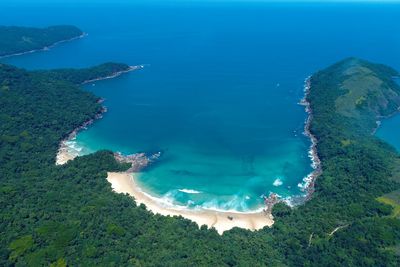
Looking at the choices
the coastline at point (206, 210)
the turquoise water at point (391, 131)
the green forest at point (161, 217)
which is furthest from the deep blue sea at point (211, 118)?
the green forest at point (161, 217)

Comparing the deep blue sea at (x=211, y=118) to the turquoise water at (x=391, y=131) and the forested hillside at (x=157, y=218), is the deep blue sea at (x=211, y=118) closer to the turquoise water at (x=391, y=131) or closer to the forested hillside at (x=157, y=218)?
the turquoise water at (x=391, y=131)

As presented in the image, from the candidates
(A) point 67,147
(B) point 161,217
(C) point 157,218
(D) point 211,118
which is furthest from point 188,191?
(D) point 211,118

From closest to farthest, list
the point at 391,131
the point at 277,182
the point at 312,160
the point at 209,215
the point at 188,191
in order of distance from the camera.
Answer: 1. the point at 209,215
2. the point at 188,191
3. the point at 277,182
4. the point at 312,160
5. the point at 391,131

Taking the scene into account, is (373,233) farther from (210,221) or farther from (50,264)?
(50,264)

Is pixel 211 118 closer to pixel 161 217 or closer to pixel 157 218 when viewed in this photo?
pixel 161 217

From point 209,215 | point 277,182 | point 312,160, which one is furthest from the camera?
point 312,160

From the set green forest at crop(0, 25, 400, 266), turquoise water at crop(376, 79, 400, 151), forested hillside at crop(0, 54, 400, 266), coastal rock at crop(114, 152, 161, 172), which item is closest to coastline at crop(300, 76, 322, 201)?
green forest at crop(0, 25, 400, 266)
